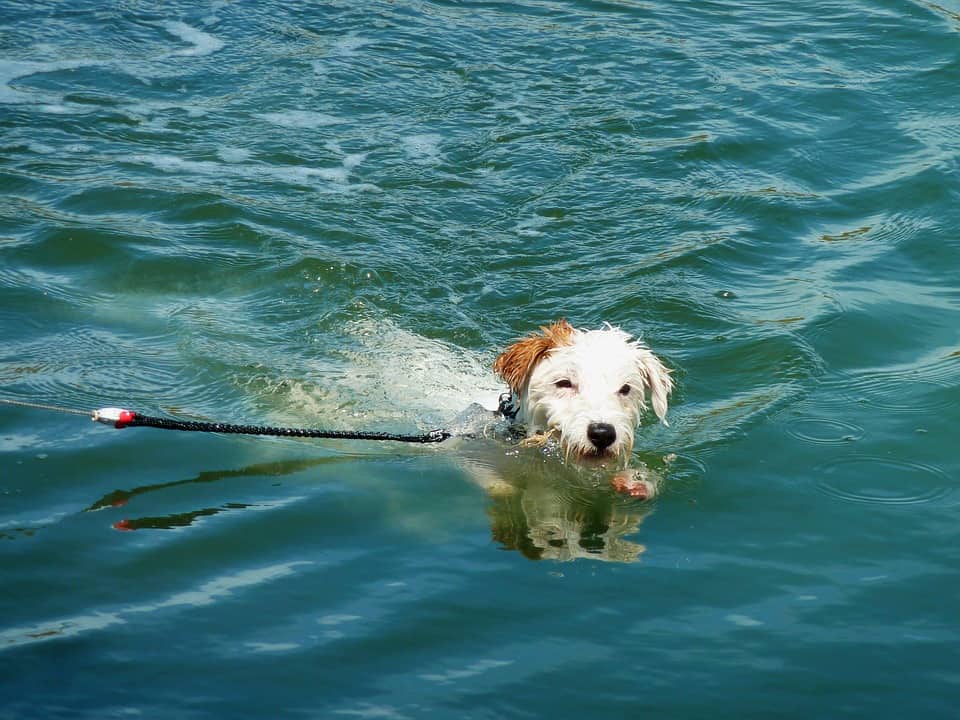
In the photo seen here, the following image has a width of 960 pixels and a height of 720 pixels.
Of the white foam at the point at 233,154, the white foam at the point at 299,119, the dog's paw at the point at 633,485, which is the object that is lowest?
the dog's paw at the point at 633,485

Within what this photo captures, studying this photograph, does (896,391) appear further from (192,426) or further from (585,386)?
(192,426)

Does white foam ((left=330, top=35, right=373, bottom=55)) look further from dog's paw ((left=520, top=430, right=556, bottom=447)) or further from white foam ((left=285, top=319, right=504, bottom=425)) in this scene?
dog's paw ((left=520, top=430, right=556, bottom=447))

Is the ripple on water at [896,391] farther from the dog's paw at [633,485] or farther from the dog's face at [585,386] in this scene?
the dog's paw at [633,485]

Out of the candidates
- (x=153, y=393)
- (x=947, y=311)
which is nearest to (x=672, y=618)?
(x=153, y=393)

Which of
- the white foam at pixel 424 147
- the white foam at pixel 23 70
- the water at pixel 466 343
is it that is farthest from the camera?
the white foam at pixel 23 70

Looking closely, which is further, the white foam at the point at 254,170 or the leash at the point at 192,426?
the white foam at the point at 254,170

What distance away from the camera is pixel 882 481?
6.96 metres

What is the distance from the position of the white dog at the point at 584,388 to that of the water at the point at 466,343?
1.54 feet

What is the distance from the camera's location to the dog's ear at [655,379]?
691cm

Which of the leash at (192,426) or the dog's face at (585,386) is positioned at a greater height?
the dog's face at (585,386)

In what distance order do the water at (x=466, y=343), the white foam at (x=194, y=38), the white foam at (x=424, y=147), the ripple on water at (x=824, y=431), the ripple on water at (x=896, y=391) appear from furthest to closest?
the white foam at (x=194, y=38), the white foam at (x=424, y=147), the ripple on water at (x=896, y=391), the ripple on water at (x=824, y=431), the water at (x=466, y=343)

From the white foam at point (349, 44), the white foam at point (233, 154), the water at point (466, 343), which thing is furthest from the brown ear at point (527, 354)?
the white foam at point (349, 44)

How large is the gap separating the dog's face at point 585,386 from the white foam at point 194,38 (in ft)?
30.4

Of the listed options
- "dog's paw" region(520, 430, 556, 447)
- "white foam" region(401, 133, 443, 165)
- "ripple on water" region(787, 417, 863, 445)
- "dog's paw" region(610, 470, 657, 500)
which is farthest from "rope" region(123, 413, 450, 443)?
"white foam" region(401, 133, 443, 165)
